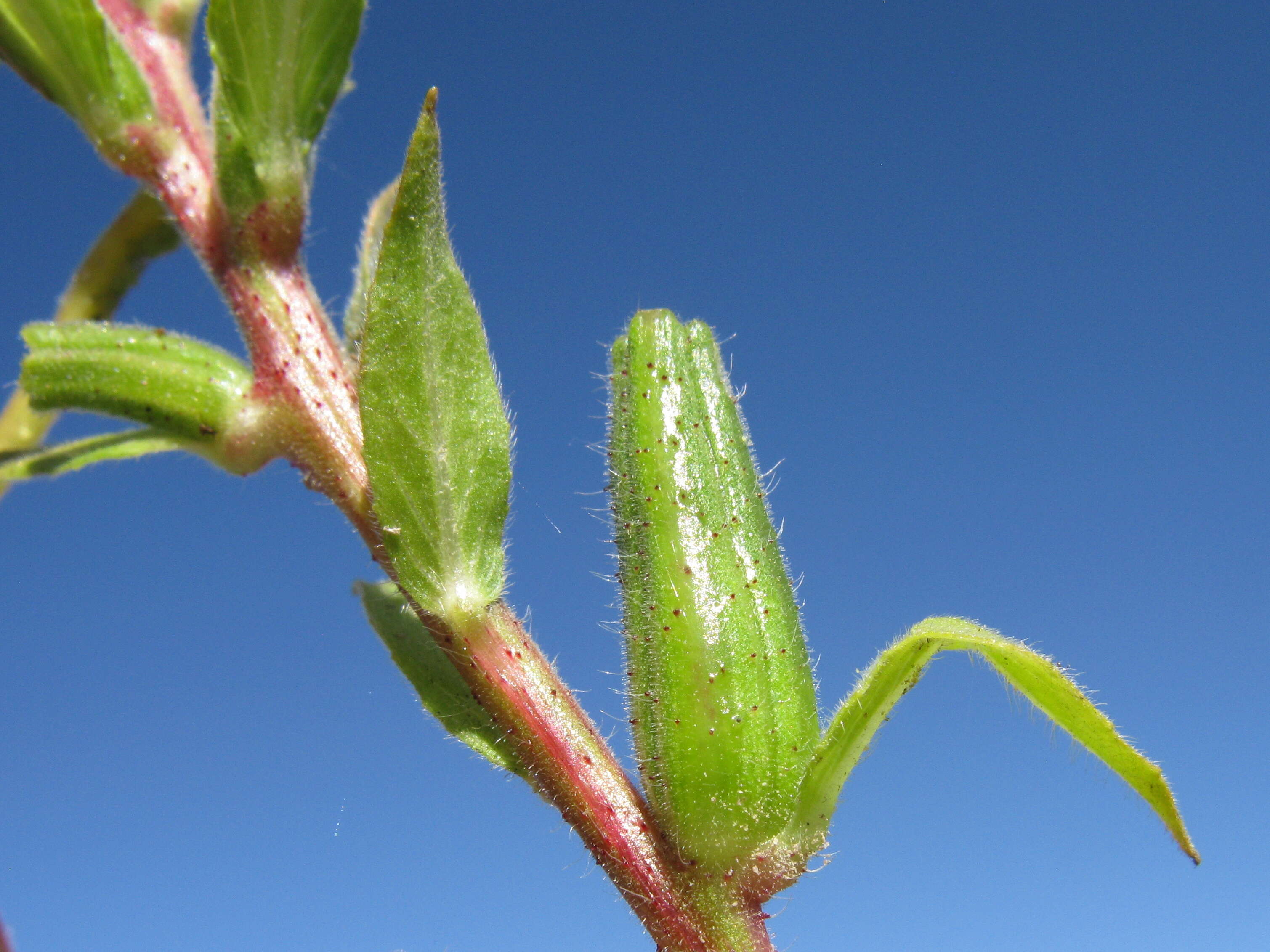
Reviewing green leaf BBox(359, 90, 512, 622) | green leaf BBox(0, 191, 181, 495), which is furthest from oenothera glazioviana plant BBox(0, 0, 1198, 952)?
green leaf BBox(0, 191, 181, 495)

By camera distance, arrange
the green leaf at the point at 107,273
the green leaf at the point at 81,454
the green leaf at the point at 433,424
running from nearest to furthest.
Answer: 1. the green leaf at the point at 433,424
2. the green leaf at the point at 81,454
3. the green leaf at the point at 107,273

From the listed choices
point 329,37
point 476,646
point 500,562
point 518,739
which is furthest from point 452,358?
point 329,37

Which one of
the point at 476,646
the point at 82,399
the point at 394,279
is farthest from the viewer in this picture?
the point at 82,399

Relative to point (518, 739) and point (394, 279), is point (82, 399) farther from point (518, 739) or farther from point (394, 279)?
point (518, 739)

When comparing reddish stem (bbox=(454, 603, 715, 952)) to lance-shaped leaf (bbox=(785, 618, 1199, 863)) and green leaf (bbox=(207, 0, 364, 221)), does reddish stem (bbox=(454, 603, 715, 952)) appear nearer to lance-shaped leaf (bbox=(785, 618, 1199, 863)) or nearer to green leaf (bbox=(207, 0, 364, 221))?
lance-shaped leaf (bbox=(785, 618, 1199, 863))

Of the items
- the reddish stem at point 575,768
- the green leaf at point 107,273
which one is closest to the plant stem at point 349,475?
the reddish stem at point 575,768

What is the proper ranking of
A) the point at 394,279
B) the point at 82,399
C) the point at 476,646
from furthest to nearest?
the point at 82,399 → the point at 476,646 → the point at 394,279

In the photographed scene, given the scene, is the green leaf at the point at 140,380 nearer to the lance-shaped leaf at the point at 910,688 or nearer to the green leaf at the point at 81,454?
the green leaf at the point at 81,454

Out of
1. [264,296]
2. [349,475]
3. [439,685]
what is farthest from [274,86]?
[439,685]
